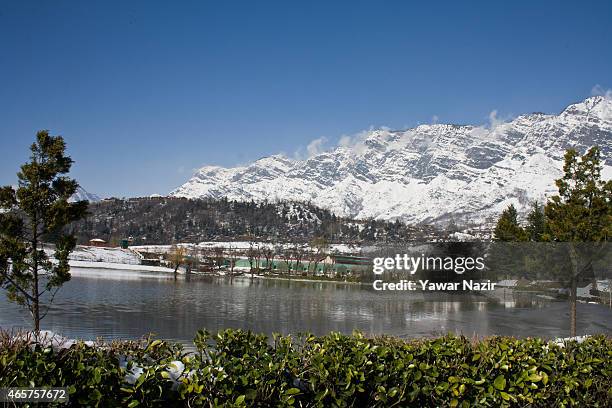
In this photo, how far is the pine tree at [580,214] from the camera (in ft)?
44.6

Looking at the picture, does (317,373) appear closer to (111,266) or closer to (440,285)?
(440,285)

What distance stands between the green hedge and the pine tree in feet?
34.3

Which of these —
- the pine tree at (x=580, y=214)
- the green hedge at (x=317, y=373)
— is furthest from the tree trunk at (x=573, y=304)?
the green hedge at (x=317, y=373)

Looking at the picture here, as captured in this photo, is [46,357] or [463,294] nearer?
[46,357]

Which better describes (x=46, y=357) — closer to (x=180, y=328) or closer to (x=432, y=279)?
(x=432, y=279)

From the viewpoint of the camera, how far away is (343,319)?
588 inches

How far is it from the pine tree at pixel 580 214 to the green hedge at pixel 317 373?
34.3 feet

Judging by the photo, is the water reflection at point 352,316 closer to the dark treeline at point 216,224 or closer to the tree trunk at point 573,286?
the tree trunk at point 573,286

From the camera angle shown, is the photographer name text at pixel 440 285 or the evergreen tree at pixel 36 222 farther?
the photographer name text at pixel 440 285

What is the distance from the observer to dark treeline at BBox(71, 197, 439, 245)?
139 metres

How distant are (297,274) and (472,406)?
112 feet

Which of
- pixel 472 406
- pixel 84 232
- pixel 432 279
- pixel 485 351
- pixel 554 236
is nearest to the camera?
pixel 472 406

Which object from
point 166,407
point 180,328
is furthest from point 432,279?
point 166,407

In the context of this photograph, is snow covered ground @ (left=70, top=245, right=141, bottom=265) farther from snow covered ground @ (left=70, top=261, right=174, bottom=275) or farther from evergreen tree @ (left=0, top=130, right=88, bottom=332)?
evergreen tree @ (left=0, top=130, right=88, bottom=332)
